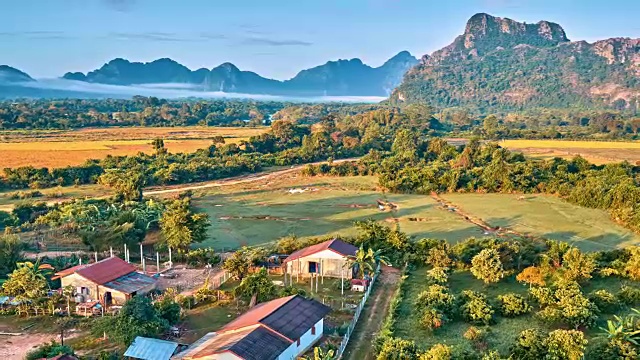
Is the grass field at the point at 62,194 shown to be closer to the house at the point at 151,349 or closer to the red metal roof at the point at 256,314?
the house at the point at 151,349

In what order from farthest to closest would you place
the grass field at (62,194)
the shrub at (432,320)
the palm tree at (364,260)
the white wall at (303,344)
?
1. the grass field at (62,194)
2. the palm tree at (364,260)
3. the shrub at (432,320)
4. the white wall at (303,344)

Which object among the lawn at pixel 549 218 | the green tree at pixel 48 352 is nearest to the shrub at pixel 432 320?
the green tree at pixel 48 352

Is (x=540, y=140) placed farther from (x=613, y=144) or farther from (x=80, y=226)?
(x=80, y=226)

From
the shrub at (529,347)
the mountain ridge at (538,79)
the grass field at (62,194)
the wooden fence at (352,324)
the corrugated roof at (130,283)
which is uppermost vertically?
the mountain ridge at (538,79)

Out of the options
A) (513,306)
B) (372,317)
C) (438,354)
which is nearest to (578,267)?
(513,306)

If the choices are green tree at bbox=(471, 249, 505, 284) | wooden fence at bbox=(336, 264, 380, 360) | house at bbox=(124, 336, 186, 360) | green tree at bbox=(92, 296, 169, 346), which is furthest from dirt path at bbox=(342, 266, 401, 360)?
green tree at bbox=(92, 296, 169, 346)

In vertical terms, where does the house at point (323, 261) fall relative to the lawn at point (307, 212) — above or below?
above
